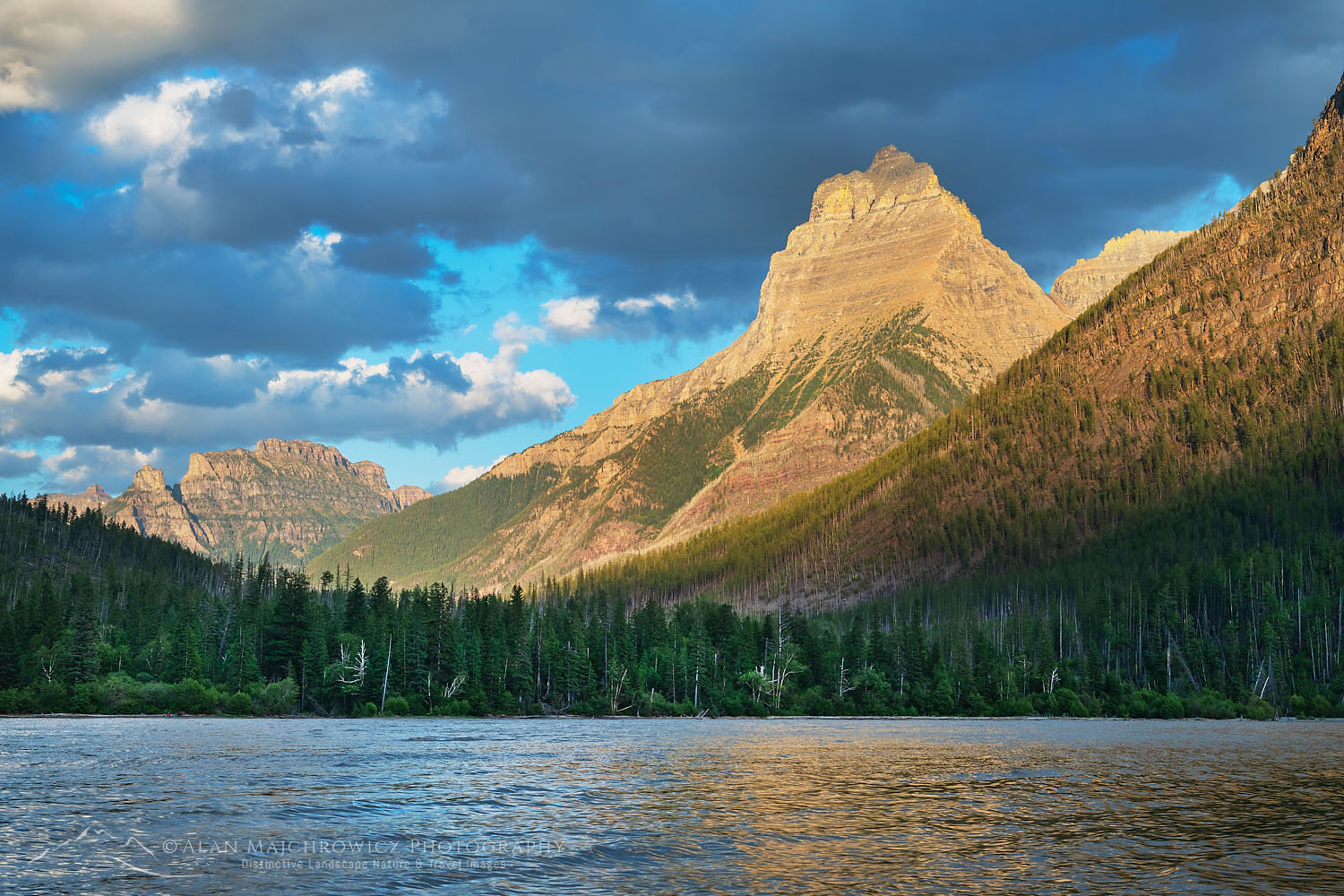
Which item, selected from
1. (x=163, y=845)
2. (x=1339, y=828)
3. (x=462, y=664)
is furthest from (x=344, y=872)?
(x=462, y=664)

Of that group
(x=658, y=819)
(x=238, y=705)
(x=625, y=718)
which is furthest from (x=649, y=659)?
(x=658, y=819)

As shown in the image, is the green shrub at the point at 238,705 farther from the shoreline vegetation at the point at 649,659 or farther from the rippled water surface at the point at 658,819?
the rippled water surface at the point at 658,819

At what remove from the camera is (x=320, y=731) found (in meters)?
98.4

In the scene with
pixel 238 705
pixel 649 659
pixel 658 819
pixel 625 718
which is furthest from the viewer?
pixel 649 659

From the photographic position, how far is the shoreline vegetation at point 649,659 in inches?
5389

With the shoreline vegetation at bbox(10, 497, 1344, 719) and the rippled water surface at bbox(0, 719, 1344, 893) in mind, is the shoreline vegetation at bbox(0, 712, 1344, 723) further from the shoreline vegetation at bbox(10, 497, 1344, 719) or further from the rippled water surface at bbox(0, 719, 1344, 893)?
the rippled water surface at bbox(0, 719, 1344, 893)

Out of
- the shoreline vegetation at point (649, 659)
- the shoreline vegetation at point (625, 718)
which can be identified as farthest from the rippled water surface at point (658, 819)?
the shoreline vegetation at point (649, 659)

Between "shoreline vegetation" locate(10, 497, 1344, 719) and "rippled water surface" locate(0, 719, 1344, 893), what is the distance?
59319 mm

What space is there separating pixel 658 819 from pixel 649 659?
126m

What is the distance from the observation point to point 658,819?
4041cm

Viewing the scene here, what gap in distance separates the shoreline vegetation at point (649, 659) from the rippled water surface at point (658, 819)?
5932 cm

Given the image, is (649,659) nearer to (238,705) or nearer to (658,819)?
(238,705)

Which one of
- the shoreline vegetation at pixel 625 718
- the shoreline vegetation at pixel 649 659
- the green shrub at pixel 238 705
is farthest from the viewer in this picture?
the shoreline vegetation at pixel 649 659

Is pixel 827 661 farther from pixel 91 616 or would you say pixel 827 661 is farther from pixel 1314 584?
pixel 91 616
